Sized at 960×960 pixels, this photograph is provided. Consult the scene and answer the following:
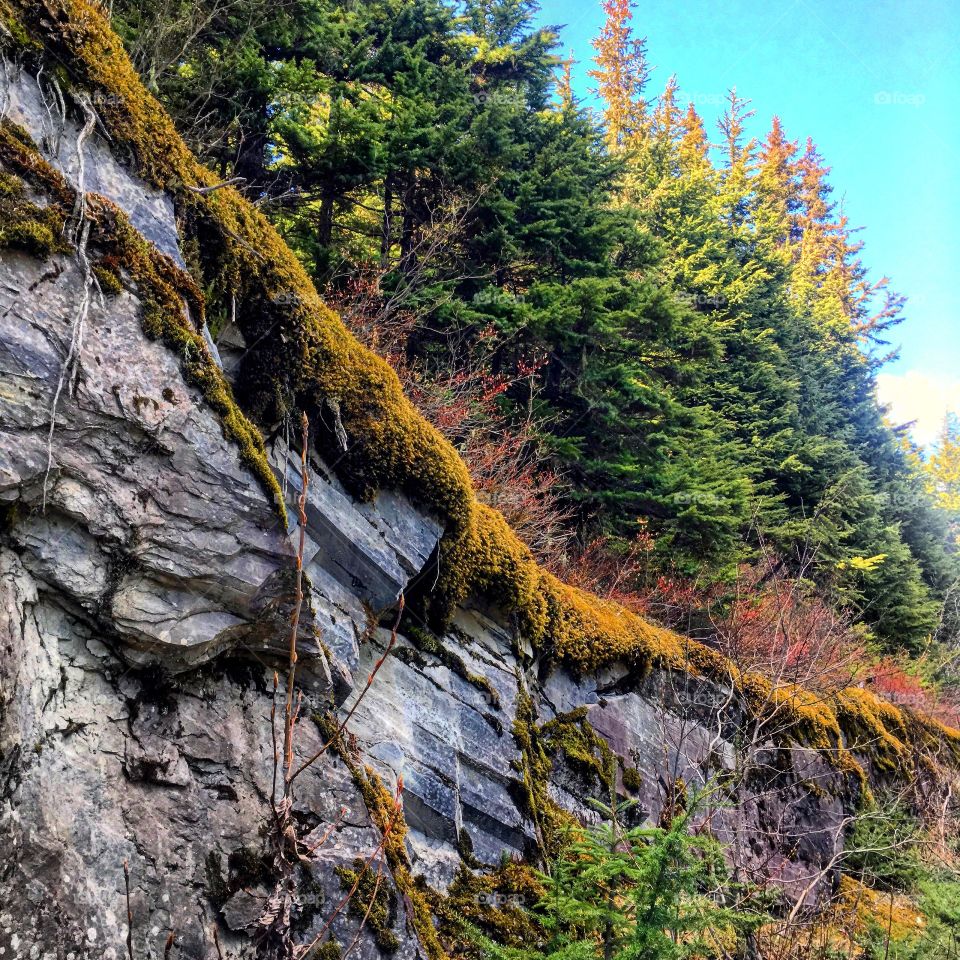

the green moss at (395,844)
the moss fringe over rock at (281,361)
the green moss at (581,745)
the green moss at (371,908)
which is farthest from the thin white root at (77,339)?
the green moss at (581,745)

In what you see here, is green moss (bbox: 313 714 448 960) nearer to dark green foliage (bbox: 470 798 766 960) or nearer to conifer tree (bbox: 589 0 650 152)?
dark green foliage (bbox: 470 798 766 960)

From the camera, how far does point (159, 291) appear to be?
283cm

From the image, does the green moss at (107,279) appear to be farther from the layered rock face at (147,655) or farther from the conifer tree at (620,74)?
the conifer tree at (620,74)

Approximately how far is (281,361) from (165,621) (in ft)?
5.35

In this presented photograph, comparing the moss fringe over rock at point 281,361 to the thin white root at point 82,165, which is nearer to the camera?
the thin white root at point 82,165

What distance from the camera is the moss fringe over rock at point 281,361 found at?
284 cm

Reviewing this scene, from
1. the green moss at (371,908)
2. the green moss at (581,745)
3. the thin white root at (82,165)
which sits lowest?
the green moss at (371,908)

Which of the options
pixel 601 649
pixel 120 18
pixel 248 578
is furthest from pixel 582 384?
pixel 248 578

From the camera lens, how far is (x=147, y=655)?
2.57m

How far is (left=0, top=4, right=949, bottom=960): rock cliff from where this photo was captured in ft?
7.28

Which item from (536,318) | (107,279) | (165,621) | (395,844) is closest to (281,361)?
(107,279)

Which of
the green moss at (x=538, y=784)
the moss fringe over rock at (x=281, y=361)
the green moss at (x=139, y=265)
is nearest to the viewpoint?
the green moss at (x=139, y=265)

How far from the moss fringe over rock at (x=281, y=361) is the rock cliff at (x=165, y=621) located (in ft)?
0.08

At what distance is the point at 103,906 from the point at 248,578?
122cm
